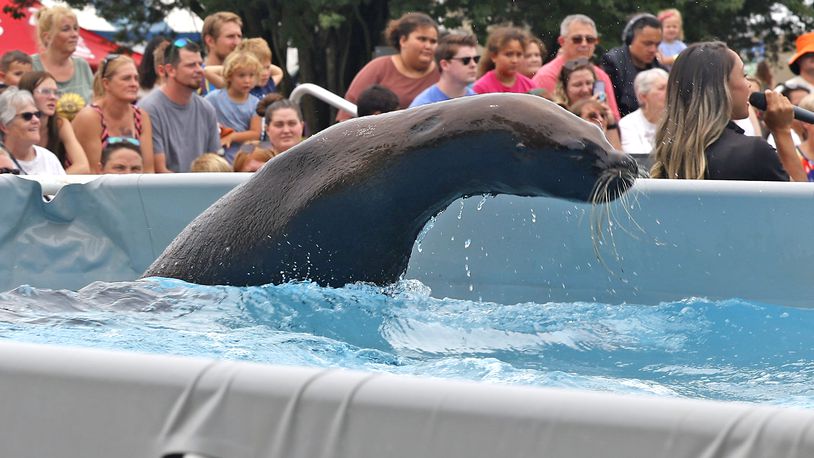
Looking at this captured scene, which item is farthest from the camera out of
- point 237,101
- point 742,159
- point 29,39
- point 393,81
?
point 29,39

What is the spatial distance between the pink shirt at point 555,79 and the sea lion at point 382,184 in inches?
165

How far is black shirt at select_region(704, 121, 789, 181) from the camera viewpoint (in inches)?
234

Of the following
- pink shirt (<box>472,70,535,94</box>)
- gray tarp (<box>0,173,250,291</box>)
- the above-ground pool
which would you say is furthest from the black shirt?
pink shirt (<box>472,70,535,94</box>)

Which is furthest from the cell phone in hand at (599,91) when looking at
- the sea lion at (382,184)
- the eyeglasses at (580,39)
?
the sea lion at (382,184)

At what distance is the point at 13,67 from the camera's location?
891cm

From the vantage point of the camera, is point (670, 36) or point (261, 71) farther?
point (670, 36)

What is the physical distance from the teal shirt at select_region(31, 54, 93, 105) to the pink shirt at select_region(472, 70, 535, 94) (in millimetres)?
2850

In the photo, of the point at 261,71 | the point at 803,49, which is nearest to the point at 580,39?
the point at 803,49

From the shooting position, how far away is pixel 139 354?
226cm

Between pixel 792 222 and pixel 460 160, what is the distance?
1.80m

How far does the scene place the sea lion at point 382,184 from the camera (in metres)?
4.14

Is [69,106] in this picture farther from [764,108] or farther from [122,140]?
[764,108]

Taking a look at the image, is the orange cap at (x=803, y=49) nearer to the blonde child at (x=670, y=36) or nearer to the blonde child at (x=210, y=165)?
the blonde child at (x=670, y=36)

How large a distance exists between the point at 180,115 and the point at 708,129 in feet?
12.8
